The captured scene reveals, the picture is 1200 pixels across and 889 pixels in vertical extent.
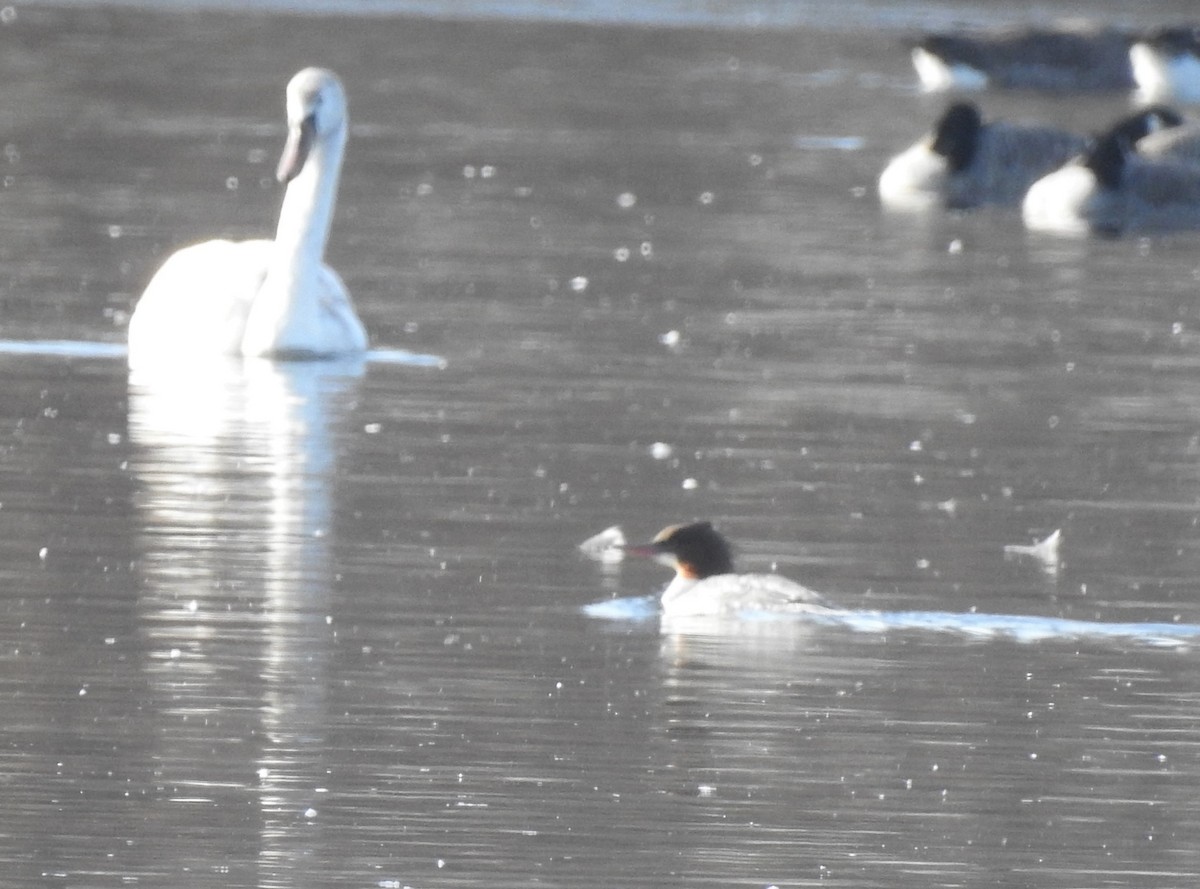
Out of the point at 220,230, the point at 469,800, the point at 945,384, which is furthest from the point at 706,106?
the point at 469,800

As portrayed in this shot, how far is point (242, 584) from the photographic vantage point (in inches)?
372

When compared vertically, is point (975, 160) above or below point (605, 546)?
above

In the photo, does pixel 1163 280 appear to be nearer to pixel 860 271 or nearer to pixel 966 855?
pixel 860 271

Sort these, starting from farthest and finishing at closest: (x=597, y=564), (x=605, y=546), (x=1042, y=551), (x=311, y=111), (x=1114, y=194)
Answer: (x=1114, y=194) < (x=311, y=111) < (x=1042, y=551) < (x=605, y=546) < (x=597, y=564)

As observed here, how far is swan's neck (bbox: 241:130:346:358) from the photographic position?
1462 centimetres

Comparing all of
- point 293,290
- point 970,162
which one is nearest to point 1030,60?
point 970,162

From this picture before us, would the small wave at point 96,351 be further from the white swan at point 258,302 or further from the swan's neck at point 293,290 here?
the swan's neck at point 293,290

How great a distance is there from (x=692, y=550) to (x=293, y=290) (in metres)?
5.44

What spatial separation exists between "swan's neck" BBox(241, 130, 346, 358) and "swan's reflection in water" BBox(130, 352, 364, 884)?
0.22 m

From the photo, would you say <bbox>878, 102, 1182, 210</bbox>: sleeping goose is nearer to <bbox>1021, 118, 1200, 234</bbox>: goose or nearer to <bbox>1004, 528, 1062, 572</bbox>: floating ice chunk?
<bbox>1021, 118, 1200, 234</bbox>: goose

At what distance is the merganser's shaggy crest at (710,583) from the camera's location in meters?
9.18

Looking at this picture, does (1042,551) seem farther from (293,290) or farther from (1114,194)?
(1114,194)

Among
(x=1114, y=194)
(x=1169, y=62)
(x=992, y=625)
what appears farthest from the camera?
(x=1169, y=62)

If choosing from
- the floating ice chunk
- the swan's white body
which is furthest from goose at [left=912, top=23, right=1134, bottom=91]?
the swan's white body
